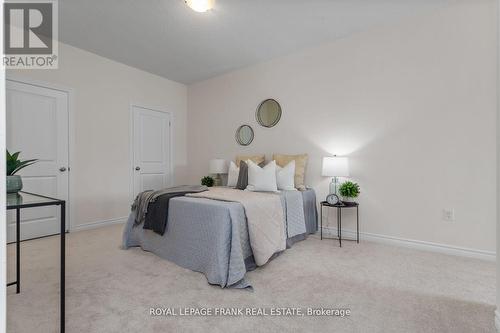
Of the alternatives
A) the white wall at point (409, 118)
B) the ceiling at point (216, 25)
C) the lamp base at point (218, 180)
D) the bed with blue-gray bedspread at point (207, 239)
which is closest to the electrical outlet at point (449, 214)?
the white wall at point (409, 118)

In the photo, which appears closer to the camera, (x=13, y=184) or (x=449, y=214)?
(x=13, y=184)

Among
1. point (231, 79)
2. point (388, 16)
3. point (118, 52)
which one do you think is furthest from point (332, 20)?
point (118, 52)

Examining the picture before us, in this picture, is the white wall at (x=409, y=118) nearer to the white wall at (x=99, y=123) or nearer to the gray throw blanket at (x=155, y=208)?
the gray throw blanket at (x=155, y=208)

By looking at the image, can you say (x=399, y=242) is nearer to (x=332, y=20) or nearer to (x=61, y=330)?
(x=332, y=20)

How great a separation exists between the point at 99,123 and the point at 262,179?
A: 2657 millimetres

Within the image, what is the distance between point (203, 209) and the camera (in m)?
2.19

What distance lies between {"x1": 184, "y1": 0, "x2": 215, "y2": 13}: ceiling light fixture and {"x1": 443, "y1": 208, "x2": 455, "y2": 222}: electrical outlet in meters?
3.24

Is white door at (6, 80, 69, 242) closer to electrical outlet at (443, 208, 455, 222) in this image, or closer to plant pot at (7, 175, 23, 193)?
plant pot at (7, 175, 23, 193)

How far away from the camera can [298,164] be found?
3482 millimetres

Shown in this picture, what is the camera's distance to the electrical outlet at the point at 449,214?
2.64 metres

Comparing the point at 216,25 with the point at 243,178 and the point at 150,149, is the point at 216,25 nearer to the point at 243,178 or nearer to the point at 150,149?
the point at 243,178

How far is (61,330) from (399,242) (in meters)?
3.18

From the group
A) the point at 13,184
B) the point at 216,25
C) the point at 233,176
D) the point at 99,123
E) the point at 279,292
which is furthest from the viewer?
the point at 99,123

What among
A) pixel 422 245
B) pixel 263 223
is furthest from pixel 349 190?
pixel 263 223
